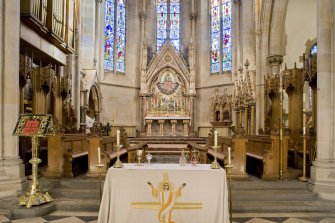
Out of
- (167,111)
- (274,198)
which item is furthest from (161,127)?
(274,198)

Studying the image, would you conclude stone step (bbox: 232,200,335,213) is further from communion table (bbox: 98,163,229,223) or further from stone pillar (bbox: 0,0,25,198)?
stone pillar (bbox: 0,0,25,198)

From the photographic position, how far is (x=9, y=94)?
6.05 metres

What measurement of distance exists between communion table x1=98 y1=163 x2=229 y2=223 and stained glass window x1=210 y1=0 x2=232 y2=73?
16.1 metres

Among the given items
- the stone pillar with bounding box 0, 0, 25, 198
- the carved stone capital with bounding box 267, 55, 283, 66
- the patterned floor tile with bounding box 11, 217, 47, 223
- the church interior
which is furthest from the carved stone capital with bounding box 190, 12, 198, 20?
the patterned floor tile with bounding box 11, 217, 47, 223

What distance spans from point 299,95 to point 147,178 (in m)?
6.43

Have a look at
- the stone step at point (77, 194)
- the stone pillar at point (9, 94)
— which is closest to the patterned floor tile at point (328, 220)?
the stone step at point (77, 194)

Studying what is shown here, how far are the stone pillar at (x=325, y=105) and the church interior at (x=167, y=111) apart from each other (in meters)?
0.02

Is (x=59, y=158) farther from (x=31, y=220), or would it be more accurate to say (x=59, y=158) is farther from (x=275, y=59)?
(x=275, y=59)

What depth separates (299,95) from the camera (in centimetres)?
924

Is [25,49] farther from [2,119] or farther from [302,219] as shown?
[302,219]

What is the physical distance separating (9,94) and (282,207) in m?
5.31

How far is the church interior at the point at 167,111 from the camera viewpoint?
4617 millimetres

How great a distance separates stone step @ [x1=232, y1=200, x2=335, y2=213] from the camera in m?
5.55

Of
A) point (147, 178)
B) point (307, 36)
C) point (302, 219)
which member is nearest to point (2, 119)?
point (147, 178)
